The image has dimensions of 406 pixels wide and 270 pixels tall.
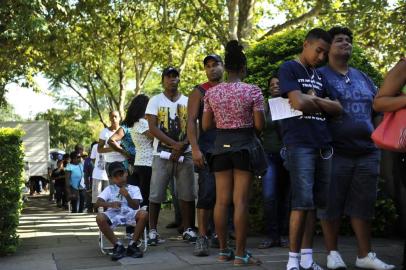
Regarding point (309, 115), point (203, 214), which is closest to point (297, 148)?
point (309, 115)

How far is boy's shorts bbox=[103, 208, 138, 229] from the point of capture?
20.6ft

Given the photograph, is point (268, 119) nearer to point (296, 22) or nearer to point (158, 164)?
point (158, 164)

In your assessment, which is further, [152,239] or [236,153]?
[152,239]

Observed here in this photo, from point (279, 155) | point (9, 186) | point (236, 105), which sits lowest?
point (9, 186)

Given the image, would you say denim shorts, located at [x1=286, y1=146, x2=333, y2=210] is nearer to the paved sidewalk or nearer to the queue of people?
the queue of people

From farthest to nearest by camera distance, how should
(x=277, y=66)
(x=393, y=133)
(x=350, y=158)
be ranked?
(x=277, y=66), (x=350, y=158), (x=393, y=133)

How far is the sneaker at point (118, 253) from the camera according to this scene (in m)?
5.84

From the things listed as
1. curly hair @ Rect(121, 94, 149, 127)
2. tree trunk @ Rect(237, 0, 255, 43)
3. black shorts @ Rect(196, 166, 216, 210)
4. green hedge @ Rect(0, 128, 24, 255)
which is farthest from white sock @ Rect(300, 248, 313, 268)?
tree trunk @ Rect(237, 0, 255, 43)

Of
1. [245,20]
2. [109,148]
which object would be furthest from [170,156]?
[245,20]

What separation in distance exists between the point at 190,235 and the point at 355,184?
8.20 feet

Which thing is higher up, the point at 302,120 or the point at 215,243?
the point at 302,120

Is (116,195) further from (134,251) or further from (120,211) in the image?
(134,251)

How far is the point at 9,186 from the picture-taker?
640 centimetres

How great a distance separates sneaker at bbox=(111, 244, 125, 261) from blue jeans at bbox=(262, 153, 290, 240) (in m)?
1.65
